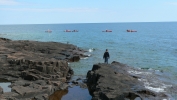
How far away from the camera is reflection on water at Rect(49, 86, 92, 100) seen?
24850mm

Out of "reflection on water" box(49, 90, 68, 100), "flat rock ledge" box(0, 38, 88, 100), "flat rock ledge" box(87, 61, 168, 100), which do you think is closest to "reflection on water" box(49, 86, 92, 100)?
"reflection on water" box(49, 90, 68, 100)

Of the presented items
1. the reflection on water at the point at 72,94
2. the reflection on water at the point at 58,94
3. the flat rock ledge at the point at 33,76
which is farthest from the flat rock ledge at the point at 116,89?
the flat rock ledge at the point at 33,76

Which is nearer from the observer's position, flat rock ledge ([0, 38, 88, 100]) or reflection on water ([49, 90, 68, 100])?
flat rock ledge ([0, 38, 88, 100])

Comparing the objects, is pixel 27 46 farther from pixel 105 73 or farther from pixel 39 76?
pixel 105 73

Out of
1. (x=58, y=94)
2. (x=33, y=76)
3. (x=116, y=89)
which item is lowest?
(x=58, y=94)

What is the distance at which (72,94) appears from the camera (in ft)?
85.5

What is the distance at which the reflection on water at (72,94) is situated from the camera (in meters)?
24.9

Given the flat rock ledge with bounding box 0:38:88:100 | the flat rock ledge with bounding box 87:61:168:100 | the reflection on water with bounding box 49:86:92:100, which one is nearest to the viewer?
the flat rock ledge with bounding box 87:61:168:100

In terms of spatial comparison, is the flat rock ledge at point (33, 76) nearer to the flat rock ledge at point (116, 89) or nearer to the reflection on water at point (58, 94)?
the reflection on water at point (58, 94)

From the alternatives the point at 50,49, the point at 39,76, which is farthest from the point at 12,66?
the point at 50,49

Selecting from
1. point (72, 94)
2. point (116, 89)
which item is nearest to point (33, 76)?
point (72, 94)

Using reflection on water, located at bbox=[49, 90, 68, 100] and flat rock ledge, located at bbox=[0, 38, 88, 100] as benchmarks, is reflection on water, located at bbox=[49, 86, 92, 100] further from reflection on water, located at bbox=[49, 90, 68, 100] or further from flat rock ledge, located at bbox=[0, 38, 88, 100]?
flat rock ledge, located at bbox=[0, 38, 88, 100]

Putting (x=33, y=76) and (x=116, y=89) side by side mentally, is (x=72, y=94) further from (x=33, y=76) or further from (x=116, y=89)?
(x=33, y=76)

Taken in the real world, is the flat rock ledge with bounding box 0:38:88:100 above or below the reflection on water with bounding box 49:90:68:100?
above
